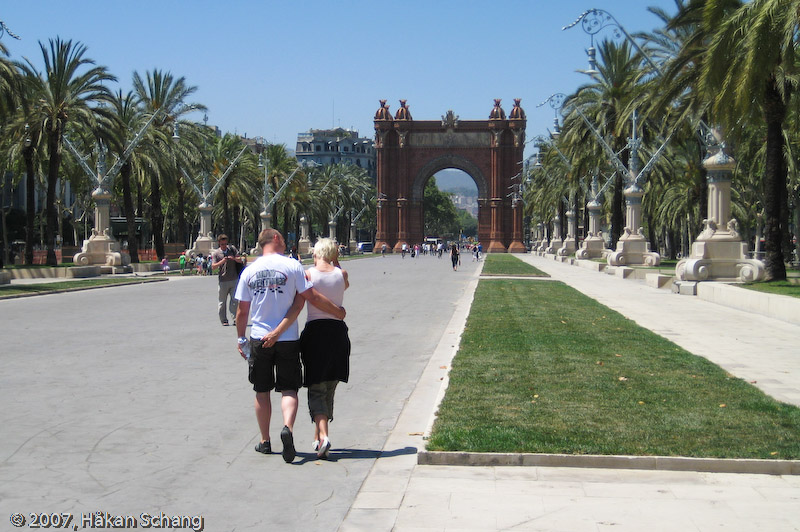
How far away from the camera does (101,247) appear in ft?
147

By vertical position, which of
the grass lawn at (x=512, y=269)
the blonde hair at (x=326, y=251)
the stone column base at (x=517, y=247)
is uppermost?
the blonde hair at (x=326, y=251)

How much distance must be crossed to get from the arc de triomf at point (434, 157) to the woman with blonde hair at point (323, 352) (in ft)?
375

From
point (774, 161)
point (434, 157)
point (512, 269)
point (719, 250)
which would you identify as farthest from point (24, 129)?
point (434, 157)

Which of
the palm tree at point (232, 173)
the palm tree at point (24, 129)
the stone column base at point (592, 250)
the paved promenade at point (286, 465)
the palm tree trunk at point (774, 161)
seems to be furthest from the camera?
the palm tree at point (232, 173)

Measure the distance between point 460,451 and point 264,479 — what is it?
1448 millimetres

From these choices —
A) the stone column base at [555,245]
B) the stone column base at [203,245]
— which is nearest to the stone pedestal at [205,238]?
the stone column base at [203,245]

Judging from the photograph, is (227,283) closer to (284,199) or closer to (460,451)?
(460,451)

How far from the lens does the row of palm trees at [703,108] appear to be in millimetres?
20719

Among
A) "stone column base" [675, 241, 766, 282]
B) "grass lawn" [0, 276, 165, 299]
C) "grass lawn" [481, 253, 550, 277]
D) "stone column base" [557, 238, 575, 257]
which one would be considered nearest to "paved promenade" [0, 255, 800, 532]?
"grass lawn" [0, 276, 165, 299]

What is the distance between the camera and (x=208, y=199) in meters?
58.8

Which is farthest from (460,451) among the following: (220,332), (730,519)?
(220,332)

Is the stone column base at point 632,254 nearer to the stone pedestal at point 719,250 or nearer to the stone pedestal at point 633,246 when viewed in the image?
the stone pedestal at point 633,246

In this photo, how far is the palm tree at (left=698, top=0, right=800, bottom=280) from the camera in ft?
64.2

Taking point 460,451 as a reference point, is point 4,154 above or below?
above
